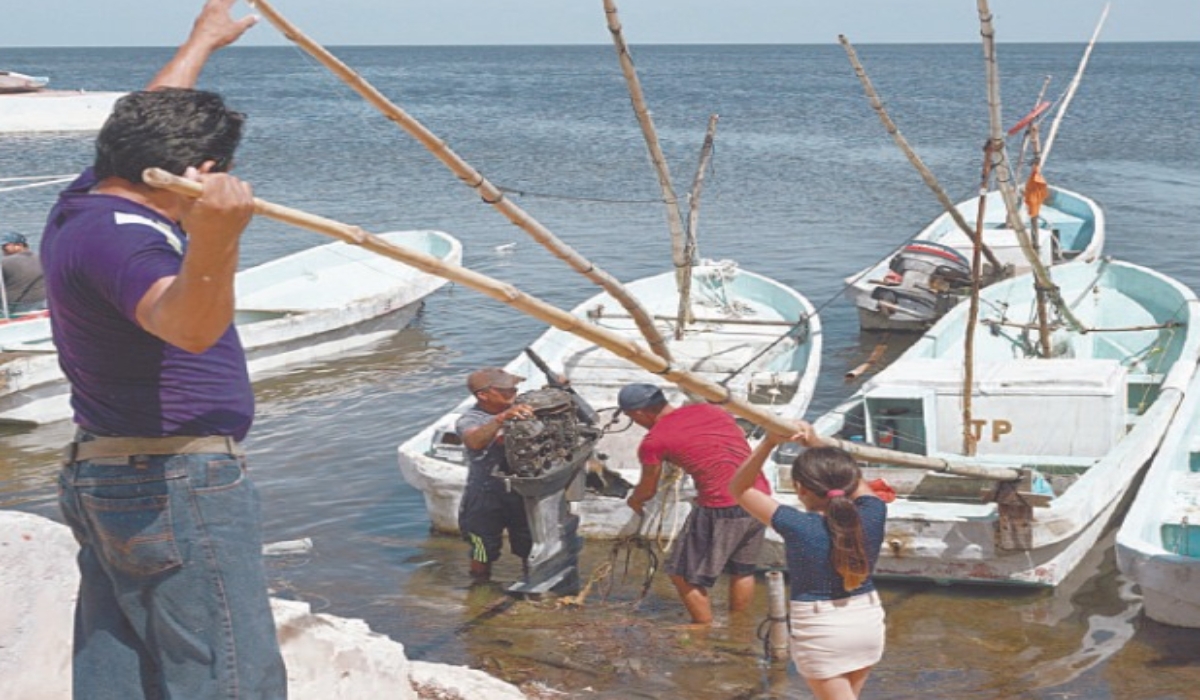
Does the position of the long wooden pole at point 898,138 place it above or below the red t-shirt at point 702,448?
above

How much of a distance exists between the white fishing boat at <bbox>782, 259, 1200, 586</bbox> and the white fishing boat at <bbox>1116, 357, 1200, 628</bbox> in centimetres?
35

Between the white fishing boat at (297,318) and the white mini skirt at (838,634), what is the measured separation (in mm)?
9877

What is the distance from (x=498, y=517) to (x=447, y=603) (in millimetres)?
895

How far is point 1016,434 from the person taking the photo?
1055 cm

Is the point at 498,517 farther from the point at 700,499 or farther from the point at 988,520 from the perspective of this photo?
the point at 988,520

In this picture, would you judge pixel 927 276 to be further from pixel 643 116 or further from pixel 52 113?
pixel 52 113

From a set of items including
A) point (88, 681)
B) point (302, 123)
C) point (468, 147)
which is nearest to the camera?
point (88, 681)

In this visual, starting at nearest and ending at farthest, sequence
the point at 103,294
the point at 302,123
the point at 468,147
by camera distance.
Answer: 1. the point at 103,294
2. the point at 468,147
3. the point at 302,123

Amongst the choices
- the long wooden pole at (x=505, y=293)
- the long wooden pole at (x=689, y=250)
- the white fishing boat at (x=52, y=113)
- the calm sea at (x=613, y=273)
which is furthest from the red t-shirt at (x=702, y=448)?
the white fishing boat at (x=52, y=113)

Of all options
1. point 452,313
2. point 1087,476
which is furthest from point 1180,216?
point 1087,476

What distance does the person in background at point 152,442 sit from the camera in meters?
3.19

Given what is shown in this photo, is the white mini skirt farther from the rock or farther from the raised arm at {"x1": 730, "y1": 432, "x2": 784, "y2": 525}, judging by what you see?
the rock

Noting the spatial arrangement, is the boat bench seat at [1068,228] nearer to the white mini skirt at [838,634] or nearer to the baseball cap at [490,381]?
the baseball cap at [490,381]

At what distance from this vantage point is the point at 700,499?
8.23 metres
